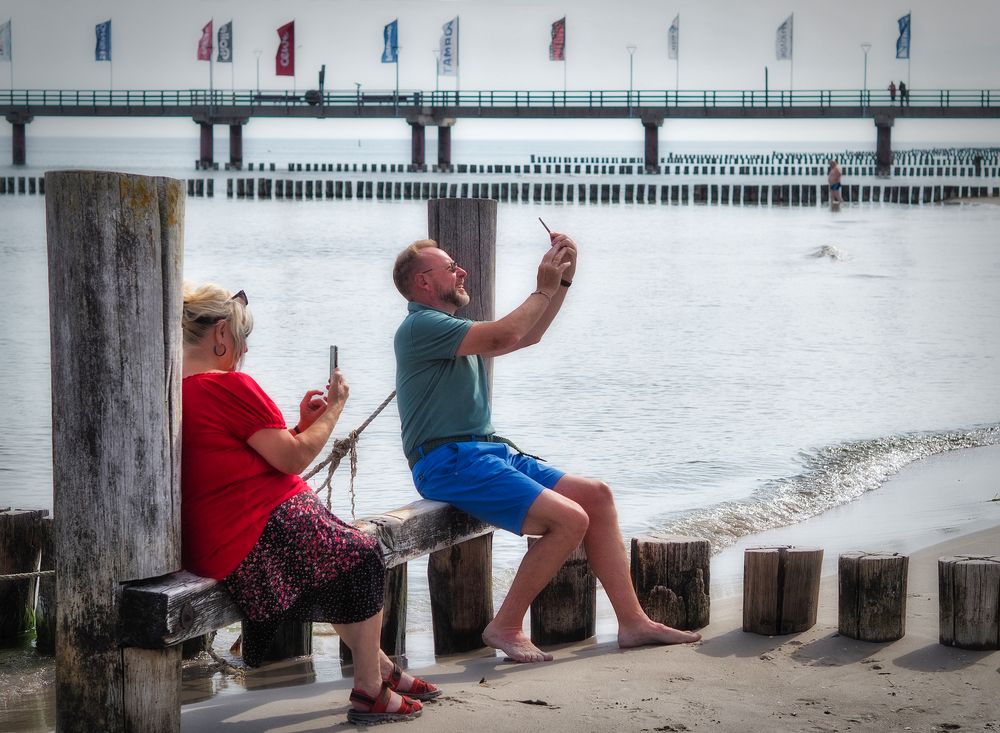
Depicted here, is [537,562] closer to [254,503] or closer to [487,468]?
[487,468]

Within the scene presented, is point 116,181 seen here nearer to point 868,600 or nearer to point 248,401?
point 248,401

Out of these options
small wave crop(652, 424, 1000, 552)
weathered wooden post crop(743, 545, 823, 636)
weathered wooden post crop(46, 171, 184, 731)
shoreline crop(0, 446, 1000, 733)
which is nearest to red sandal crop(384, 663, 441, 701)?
shoreline crop(0, 446, 1000, 733)

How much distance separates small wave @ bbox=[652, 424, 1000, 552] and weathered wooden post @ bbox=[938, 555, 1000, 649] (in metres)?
2.91

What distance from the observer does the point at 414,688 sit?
385 centimetres

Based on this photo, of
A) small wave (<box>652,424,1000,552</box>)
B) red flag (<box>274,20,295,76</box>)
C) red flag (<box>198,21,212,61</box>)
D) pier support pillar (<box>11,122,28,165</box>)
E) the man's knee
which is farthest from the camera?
pier support pillar (<box>11,122,28,165</box>)

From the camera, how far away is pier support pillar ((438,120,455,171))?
233 ft

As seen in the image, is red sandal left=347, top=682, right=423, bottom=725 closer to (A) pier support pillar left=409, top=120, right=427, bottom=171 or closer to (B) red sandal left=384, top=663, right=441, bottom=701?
(B) red sandal left=384, top=663, right=441, bottom=701

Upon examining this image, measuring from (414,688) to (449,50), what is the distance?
7020 centimetres

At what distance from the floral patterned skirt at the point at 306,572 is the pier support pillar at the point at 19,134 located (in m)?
74.2

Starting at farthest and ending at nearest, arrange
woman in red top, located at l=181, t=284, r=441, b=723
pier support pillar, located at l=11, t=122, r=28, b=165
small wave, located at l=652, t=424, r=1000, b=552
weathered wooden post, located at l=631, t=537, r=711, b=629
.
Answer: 1. pier support pillar, located at l=11, t=122, r=28, b=165
2. small wave, located at l=652, t=424, r=1000, b=552
3. weathered wooden post, located at l=631, t=537, r=711, b=629
4. woman in red top, located at l=181, t=284, r=441, b=723

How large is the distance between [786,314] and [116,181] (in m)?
16.5

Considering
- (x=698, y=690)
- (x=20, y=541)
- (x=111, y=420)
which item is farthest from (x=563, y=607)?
(x=111, y=420)

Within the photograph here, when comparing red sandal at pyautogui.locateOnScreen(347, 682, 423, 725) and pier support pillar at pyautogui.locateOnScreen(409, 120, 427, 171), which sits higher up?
pier support pillar at pyautogui.locateOnScreen(409, 120, 427, 171)

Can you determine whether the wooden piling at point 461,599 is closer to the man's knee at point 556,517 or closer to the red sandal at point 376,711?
the man's knee at point 556,517
